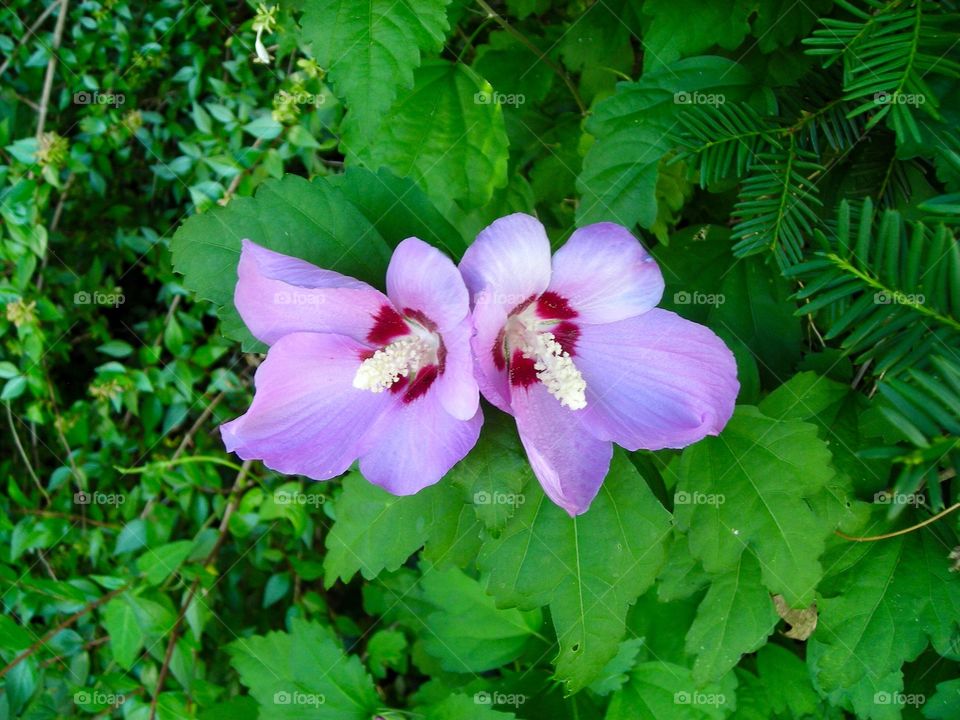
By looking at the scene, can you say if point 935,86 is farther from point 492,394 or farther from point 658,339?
point 492,394

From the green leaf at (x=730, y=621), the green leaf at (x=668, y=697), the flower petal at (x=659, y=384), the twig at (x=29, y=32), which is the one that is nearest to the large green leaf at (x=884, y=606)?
the green leaf at (x=730, y=621)

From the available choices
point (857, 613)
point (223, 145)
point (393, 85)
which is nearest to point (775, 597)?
point (857, 613)

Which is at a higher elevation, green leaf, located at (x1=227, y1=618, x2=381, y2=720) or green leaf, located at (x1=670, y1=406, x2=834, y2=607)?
green leaf, located at (x1=670, y1=406, x2=834, y2=607)

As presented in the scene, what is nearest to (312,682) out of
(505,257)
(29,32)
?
(505,257)

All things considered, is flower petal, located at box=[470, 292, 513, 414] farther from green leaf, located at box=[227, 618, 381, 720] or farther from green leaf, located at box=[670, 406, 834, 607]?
green leaf, located at box=[227, 618, 381, 720]

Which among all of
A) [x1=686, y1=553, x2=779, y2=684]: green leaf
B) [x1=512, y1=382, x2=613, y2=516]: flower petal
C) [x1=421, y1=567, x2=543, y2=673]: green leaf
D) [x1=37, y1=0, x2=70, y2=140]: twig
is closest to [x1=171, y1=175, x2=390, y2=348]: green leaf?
[x1=512, y1=382, x2=613, y2=516]: flower petal
